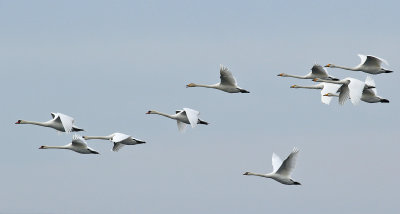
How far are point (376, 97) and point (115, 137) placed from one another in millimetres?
16307

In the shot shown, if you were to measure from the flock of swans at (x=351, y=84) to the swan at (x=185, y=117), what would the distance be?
331 inches

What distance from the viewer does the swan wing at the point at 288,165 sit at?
66.0 metres

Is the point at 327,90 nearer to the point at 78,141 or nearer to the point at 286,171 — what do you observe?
the point at 286,171

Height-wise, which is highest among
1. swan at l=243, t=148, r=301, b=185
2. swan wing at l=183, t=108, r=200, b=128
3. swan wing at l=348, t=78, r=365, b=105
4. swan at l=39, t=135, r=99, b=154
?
swan wing at l=348, t=78, r=365, b=105

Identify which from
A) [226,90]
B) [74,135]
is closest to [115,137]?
[74,135]

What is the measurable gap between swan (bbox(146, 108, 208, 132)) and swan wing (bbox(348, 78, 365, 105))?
907 cm

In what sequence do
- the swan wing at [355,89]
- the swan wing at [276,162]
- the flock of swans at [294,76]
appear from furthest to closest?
the swan wing at [276,162], the swan wing at [355,89], the flock of swans at [294,76]

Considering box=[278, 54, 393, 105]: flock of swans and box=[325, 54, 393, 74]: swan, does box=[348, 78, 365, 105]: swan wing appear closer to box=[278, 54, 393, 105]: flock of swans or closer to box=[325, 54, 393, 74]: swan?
box=[278, 54, 393, 105]: flock of swans

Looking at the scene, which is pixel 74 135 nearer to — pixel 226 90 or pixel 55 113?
pixel 55 113

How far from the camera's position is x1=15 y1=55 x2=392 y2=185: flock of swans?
6862cm

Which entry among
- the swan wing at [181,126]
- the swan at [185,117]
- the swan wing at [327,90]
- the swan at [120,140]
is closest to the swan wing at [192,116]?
the swan at [185,117]

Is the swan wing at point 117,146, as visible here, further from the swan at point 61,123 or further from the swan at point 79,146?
the swan at point 61,123

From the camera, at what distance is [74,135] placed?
74.4 metres

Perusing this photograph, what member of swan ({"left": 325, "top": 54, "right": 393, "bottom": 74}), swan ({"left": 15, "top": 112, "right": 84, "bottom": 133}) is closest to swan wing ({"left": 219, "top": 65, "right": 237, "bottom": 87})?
swan ({"left": 325, "top": 54, "right": 393, "bottom": 74})
